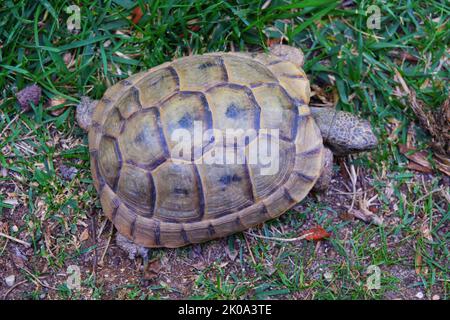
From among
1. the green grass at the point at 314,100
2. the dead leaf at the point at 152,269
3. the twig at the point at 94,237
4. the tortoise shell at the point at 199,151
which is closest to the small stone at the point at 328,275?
the green grass at the point at 314,100

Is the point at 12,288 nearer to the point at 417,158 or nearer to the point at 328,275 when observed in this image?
the point at 328,275

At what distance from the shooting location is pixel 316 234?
3.80m

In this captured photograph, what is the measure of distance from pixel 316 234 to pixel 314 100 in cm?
107

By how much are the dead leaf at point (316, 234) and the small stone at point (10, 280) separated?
2109mm

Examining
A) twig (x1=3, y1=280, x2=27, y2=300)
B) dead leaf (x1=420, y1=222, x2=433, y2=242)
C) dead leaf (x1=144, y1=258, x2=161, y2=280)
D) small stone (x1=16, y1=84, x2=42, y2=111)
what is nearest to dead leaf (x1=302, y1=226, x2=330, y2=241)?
dead leaf (x1=420, y1=222, x2=433, y2=242)

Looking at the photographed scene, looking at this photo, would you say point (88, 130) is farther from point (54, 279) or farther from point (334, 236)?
point (334, 236)

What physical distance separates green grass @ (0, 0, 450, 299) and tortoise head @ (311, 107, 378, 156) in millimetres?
255

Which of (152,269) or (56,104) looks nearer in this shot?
(152,269)

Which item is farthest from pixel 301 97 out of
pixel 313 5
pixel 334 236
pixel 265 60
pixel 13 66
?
pixel 13 66

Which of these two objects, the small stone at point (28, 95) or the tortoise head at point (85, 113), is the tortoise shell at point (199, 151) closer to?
the tortoise head at point (85, 113)

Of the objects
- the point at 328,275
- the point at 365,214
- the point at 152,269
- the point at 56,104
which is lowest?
the point at 328,275

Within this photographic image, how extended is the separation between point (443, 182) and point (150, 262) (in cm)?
234

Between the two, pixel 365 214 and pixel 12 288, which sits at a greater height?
pixel 365 214

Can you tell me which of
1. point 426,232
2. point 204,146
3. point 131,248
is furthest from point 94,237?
point 426,232
